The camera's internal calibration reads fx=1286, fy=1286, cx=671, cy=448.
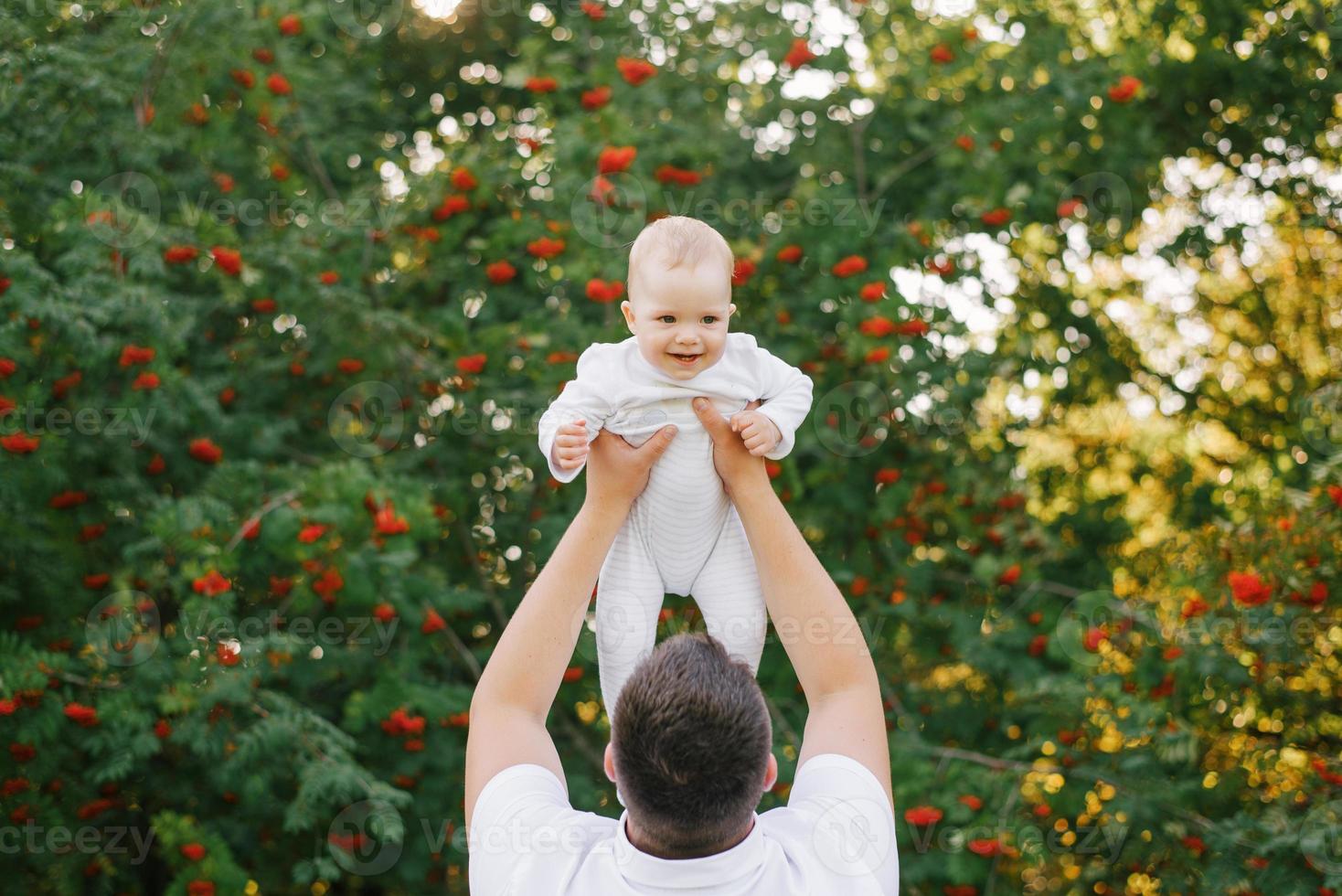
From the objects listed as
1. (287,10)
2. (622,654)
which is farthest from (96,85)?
(622,654)

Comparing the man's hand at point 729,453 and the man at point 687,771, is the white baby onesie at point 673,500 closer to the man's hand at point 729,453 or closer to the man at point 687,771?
the man's hand at point 729,453

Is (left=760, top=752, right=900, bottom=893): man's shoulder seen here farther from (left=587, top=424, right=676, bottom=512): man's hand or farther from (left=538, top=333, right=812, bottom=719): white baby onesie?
(left=587, top=424, right=676, bottom=512): man's hand

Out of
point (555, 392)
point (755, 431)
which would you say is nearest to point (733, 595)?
point (755, 431)

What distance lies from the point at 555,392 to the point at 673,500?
10.6ft

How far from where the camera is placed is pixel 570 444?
2.35 metres

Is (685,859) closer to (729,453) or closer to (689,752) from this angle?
(689,752)

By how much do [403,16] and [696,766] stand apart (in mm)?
6880

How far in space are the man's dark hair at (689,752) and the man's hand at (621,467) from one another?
585 mm

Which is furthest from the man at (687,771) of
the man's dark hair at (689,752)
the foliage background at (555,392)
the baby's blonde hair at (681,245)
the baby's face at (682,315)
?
the foliage background at (555,392)

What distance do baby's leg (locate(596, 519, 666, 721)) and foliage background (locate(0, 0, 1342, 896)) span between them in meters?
2.48

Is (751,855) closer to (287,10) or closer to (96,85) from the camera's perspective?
(96,85)

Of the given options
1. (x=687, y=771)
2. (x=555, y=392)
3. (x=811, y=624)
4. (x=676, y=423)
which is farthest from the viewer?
(x=555, y=392)

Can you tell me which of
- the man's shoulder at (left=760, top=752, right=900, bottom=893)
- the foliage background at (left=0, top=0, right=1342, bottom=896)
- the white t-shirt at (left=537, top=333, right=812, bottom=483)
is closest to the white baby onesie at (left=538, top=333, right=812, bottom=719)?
the white t-shirt at (left=537, top=333, right=812, bottom=483)

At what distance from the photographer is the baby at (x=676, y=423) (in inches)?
93.8
